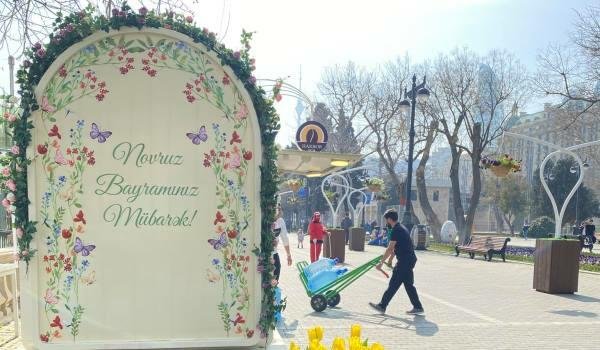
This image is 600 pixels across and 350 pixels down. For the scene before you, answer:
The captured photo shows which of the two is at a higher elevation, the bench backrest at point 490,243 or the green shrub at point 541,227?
the bench backrest at point 490,243

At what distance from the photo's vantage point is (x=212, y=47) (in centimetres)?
331

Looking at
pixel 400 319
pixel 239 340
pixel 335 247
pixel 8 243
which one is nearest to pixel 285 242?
pixel 400 319

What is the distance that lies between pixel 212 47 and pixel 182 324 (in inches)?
79.0

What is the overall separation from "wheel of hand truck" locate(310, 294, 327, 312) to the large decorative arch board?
431 cm

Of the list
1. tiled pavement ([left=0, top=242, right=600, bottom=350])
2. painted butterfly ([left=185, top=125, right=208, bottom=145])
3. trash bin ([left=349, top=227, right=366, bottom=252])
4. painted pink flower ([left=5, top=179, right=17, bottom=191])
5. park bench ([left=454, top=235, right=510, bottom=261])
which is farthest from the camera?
trash bin ([left=349, top=227, right=366, bottom=252])

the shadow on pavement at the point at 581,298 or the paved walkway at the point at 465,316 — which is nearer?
the paved walkway at the point at 465,316

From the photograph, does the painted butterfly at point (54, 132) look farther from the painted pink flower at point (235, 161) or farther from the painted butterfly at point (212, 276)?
the painted butterfly at point (212, 276)

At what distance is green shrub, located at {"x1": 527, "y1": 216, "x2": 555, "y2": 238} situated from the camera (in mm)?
42625

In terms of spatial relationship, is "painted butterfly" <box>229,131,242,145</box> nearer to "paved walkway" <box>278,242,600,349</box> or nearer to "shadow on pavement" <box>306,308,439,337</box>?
"paved walkway" <box>278,242,600,349</box>

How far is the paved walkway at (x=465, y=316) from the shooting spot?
6238mm

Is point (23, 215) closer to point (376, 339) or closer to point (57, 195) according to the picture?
point (57, 195)

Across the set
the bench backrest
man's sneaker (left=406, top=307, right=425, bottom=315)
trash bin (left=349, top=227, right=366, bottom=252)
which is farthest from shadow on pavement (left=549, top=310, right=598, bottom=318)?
trash bin (left=349, top=227, right=366, bottom=252)

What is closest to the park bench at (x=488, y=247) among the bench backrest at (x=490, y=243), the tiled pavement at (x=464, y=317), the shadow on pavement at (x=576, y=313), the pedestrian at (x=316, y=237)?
the bench backrest at (x=490, y=243)

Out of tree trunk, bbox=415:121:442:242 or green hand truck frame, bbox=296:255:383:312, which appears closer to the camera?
green hand truck frame, bbox=296:255:383:312
